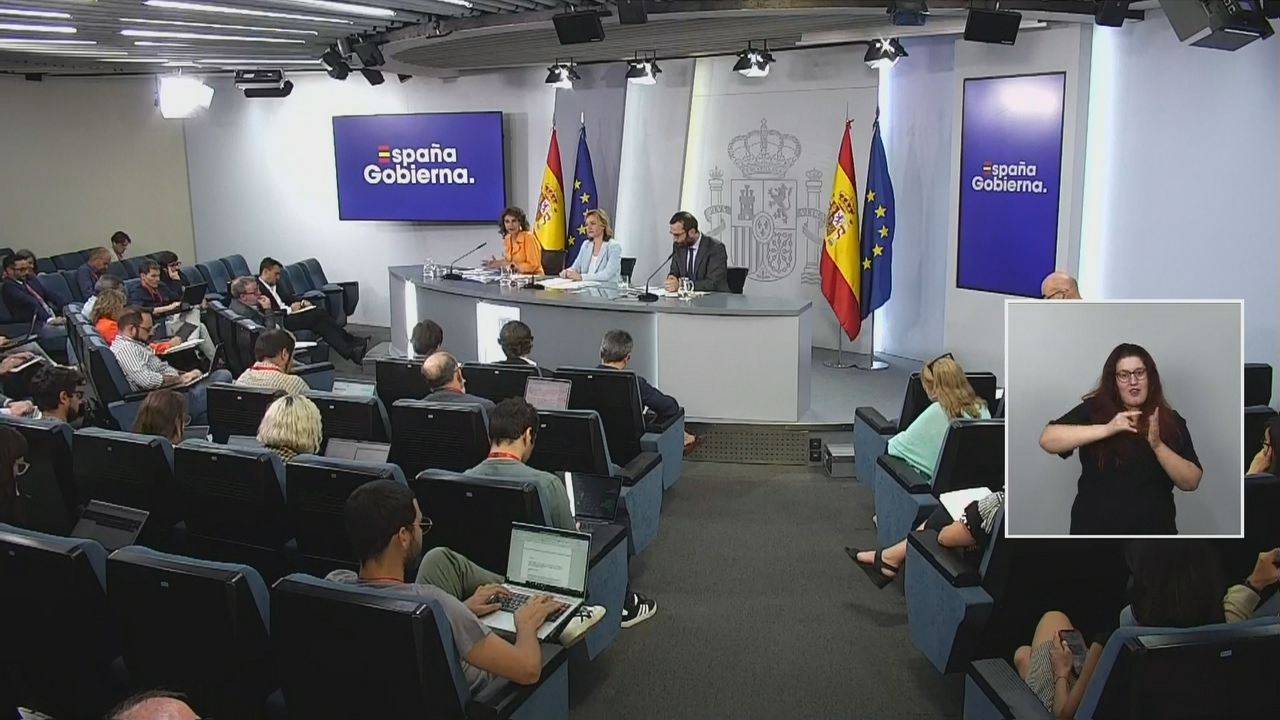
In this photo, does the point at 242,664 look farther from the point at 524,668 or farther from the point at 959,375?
the point at 959,375

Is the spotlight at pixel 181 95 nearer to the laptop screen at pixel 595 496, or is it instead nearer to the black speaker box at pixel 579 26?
the black speaker box at pixel 579 26

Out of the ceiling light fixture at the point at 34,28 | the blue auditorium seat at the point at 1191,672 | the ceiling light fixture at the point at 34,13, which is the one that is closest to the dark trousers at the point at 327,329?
the ceiling light fixture at the point at 34,28

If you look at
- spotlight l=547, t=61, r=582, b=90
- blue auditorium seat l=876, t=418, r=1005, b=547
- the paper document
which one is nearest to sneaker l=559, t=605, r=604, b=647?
the paper document

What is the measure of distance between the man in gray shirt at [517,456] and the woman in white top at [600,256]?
4.06 meters

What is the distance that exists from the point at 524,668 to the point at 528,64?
828 centimetres

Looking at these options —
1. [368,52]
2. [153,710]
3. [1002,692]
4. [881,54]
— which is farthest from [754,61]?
[153,710]

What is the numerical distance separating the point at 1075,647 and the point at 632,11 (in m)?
4.49

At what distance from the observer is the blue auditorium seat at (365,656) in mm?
2312

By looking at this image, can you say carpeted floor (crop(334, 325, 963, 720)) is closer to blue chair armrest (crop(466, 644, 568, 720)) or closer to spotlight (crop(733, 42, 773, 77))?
blue chair armrest (crop(466, 644, 568, 720))

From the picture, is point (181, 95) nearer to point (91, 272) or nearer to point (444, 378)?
point (91, 272)

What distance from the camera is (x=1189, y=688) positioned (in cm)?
212

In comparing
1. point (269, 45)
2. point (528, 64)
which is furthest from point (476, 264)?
point (269, 45)

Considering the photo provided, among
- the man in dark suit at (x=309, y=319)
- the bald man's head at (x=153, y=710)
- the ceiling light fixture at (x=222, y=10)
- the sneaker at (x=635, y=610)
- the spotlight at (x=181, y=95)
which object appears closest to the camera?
the bald man's head at (x=153, y=710)

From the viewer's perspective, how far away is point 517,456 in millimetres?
3547
